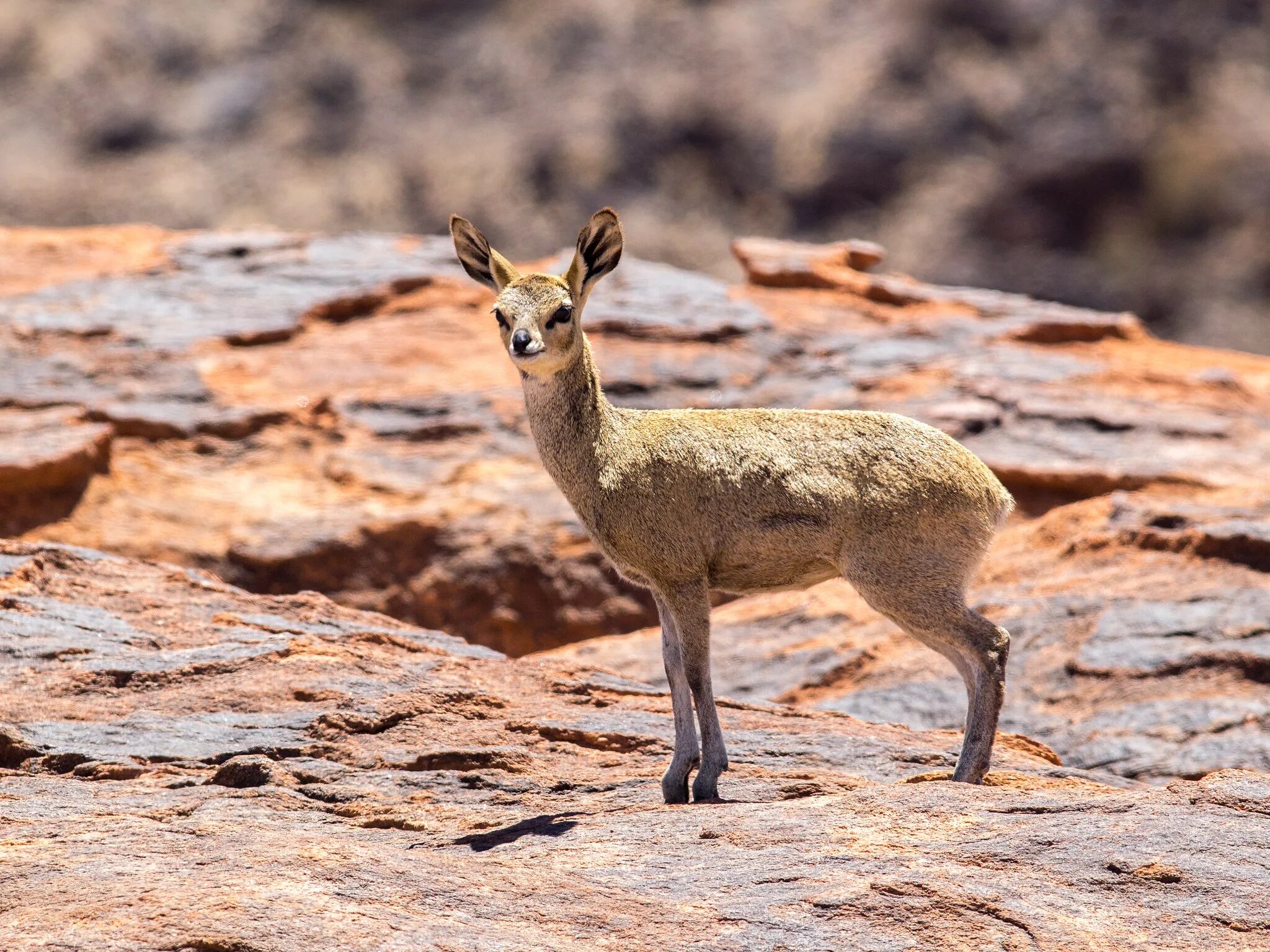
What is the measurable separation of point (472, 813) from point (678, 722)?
4.20 ft

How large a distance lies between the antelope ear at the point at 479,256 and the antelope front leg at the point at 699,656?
86.3 inches

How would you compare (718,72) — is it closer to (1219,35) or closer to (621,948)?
(1219,35)

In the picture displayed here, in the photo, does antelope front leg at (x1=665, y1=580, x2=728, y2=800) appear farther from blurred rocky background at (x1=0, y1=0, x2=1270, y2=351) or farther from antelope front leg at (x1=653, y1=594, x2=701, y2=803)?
blurred rocky background at (x1=0, y1=0, x2=1270, y2=351)

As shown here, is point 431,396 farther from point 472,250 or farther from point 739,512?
point 739,512

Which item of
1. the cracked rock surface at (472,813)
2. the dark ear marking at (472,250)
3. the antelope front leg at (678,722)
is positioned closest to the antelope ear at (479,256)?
the dark ear marking at (472,250)

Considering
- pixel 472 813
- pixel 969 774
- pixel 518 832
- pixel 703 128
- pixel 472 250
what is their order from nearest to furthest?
pixel 518 832 < pixel 472 813 < pixel 969 774 < pixel 472 250 < pixel 703 128

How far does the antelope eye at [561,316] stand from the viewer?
31.7 ft

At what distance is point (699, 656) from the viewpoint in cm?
962

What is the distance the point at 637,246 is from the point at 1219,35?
1601 centimetres

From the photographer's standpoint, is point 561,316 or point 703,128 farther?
point 703,128

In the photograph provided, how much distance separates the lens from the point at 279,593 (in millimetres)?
15773

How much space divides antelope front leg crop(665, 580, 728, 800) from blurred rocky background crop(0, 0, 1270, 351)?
1100 inches

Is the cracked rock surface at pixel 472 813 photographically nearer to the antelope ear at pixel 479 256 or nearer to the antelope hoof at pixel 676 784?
the antelope hoof at pixel 676 784

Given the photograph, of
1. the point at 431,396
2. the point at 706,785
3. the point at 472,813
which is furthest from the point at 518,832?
the point at 431,396
